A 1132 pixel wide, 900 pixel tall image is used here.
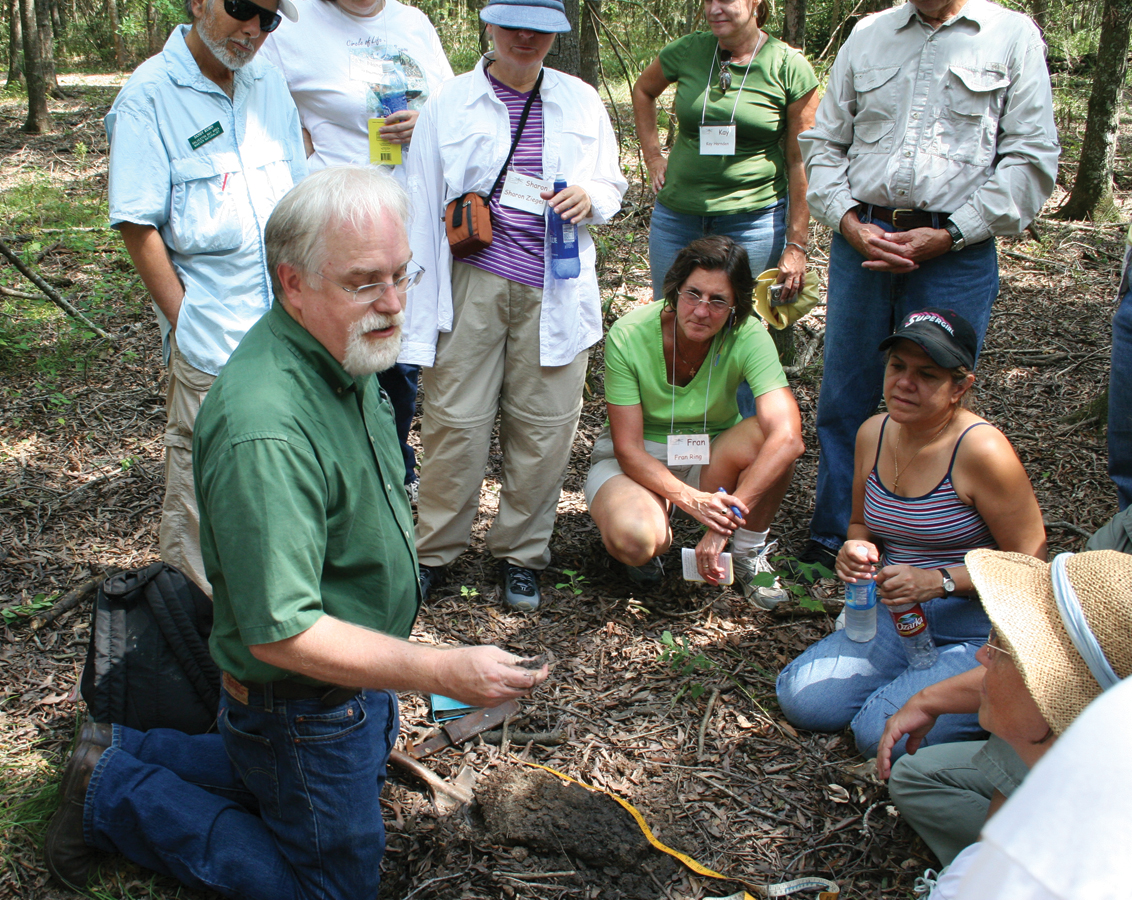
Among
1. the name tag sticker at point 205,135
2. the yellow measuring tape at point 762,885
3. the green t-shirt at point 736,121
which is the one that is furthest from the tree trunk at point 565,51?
the yellow measuring tape at point 762,885

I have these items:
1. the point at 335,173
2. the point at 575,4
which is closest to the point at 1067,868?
the point at 335,173

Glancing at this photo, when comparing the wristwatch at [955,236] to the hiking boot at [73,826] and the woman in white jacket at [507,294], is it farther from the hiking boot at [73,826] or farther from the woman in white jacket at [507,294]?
the hiking boot at [73,826]

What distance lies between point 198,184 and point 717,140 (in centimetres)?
231

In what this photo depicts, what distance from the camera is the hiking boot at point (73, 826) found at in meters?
2.14

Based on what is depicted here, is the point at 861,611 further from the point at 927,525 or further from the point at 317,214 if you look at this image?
the point at 317,214

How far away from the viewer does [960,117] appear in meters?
3.19

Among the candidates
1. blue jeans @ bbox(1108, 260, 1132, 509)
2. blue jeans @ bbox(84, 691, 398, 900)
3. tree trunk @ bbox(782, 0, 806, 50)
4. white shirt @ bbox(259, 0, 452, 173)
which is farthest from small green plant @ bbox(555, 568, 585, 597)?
tree trunk @ bbox(782, 0, 806, 50)

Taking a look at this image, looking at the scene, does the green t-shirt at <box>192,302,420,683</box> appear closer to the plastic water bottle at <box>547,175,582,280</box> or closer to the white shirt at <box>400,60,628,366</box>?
the white shirt at <box>400,60,628,366</box>

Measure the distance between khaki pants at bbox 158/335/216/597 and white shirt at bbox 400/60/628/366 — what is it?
2.52ft

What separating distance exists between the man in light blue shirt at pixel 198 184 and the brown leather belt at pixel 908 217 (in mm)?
2256

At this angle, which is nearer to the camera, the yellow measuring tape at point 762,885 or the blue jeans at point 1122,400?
the yellow measuring tape at point 762,885

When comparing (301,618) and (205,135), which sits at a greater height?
(205,135)

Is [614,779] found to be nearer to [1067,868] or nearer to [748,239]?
[1067,868]

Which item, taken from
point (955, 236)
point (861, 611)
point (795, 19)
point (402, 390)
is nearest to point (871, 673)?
point (861, 611)
